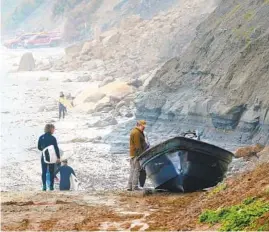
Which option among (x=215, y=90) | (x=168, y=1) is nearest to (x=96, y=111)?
(x=215, y=90)

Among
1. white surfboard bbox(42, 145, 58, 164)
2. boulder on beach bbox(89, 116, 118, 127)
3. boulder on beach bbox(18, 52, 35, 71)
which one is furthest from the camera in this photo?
boulder on beach bbox(18, 52, 35, 71)

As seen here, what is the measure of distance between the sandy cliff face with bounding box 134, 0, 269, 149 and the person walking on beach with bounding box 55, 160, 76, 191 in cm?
661

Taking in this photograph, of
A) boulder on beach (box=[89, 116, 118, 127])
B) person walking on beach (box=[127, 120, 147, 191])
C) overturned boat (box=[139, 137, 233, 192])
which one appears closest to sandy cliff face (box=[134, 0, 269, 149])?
boulder on beach (box=[89, 116, 118, 127])

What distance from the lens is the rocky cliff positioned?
1977cm

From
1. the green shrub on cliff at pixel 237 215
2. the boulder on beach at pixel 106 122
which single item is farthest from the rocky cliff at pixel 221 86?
the green shrub on cliff at pixel 237 215

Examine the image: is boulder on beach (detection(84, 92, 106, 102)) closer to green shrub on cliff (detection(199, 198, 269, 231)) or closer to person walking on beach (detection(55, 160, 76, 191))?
person walking on beach (detection(55, 160, 76, 191))

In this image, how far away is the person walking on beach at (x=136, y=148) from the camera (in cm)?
1253

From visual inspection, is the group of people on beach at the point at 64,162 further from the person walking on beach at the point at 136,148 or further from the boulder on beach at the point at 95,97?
the boulder on beach at the point at 95,97

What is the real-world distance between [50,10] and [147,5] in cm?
3326

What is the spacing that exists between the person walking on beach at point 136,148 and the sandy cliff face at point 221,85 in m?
6.50

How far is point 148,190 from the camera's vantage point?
1203 centimetres

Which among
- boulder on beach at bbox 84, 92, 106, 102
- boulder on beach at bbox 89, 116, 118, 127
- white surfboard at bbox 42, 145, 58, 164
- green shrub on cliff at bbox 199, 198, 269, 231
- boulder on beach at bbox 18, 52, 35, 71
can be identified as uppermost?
boulder on beach at bbox 18, 52, 35, 71

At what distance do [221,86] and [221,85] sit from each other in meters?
0.05

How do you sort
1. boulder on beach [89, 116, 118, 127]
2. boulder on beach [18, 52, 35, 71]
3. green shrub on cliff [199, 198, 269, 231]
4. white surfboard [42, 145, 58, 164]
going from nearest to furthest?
green shrub on cliff [199, 198, 269, 231]
white surfboard [42, 145, 58, 164]
boulder on beach [89, 116, 118, 127]
boulder on beach [18, 52, 35, 71]
